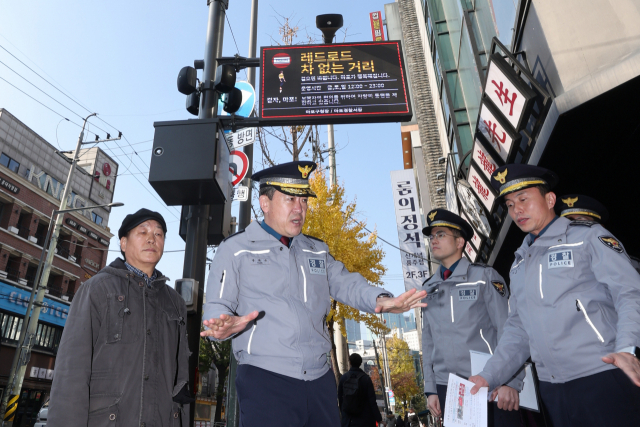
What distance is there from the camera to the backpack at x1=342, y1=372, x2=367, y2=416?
682 centimetres

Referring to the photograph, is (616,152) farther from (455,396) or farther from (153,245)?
(153,245)

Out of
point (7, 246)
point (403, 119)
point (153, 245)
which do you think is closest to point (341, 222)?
point (403, 119)

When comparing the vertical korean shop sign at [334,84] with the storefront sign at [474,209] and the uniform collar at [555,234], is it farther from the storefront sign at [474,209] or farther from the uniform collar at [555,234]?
the uniform collar at [555,234]

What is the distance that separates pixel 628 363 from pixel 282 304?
176 centimetres

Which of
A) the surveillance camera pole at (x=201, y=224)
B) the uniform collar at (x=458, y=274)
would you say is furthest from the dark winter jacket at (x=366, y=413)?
the surveillance camera pole at (x=201, y=224)

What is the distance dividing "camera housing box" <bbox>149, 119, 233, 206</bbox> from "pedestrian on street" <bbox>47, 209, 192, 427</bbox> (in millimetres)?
1171

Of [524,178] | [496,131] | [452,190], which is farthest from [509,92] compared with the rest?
[452,190]

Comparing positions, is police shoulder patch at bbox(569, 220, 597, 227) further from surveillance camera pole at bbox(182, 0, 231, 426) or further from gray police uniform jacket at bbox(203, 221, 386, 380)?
surveillance camera pole at bbox(182, 0, 231, 426)

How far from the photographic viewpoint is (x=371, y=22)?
4047cm

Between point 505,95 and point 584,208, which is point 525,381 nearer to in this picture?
point 584,208

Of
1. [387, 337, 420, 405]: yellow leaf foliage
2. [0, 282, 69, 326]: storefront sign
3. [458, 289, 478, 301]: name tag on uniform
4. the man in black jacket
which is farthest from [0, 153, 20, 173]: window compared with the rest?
[387, 337, 420, 405]: yellow leaf foliage

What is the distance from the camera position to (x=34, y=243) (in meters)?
33.6

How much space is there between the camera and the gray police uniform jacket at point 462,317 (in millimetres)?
3873

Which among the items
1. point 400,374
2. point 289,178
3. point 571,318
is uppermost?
point 400,374
